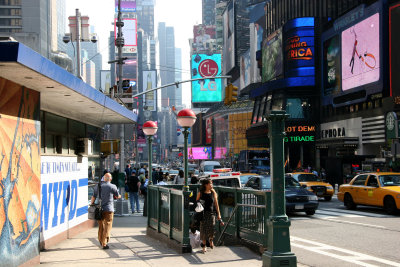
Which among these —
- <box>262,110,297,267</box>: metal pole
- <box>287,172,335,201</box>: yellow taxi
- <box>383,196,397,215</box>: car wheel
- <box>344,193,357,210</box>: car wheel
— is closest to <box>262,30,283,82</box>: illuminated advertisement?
<box>287,172,335,201</box>: yellow taxi

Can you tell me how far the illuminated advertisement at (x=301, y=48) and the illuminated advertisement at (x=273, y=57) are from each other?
3150 millimetres

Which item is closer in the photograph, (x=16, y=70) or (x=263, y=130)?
(x=16, y=70)

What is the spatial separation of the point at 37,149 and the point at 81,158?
5.12 metres

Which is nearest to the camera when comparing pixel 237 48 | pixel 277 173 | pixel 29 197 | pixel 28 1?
pixel 277 173

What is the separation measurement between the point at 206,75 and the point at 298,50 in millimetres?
89331

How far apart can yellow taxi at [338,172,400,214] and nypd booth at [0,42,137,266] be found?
11.3 meters

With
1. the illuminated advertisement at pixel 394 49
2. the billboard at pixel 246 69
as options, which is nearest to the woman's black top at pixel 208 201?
the illuminated advertisement at pixel 394 49

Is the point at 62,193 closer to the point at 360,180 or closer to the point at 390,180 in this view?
the point at 390,180

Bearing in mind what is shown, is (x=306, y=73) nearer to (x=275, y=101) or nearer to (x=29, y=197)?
(x=275, y=101)

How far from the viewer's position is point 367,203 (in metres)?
21.8

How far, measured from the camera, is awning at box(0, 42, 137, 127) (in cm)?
760

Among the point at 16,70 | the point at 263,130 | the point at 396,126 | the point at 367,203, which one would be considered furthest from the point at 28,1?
the point at 16,70

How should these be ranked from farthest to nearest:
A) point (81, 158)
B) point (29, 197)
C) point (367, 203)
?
point (367, 203), point (81, 158), point (29, 197)

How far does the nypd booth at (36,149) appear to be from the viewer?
28.7 feet
